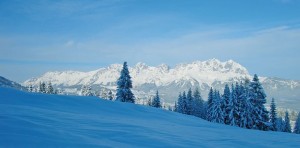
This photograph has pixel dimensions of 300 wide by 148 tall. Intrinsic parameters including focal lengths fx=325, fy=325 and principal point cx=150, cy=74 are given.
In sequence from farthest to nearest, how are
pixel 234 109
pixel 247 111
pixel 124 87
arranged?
pixel 124 87, pixel 234 109, pixel 247 111

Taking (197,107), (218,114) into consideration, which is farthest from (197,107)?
(218,114)

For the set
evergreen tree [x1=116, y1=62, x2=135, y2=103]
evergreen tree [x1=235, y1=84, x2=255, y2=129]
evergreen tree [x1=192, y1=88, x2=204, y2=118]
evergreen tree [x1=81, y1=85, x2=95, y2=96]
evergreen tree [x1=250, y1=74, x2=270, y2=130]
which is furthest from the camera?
evergreen tree [x1=81, y1=85, x2=95, y2=96]

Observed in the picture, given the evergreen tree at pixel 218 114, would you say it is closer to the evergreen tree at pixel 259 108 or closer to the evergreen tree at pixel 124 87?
the evergreen tree at pixel 259 108

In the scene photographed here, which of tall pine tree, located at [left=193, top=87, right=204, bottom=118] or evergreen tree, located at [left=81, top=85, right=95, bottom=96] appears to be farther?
evergreen tree, located at [left=81, top=85, right=95, bottom=96]


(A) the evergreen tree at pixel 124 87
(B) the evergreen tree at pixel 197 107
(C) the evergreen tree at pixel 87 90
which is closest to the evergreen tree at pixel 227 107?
(A) the evergreen tree at pixel 124 87

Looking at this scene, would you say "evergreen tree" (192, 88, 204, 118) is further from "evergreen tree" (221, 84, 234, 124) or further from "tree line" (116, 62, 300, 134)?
"evergreen tree" (221, 84, 234, 124)

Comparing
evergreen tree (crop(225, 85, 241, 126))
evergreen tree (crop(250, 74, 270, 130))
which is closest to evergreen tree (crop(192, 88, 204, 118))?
evergreen tree (crop(225, 85, 241, 126))

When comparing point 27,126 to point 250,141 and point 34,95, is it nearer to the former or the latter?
point 250,141

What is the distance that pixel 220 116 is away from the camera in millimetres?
52594

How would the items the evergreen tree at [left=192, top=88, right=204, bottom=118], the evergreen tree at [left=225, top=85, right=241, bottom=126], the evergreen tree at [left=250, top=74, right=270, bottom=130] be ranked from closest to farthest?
the evergreen tree at [left=250, top=74, right=270, bottom=130] < the evergreen tree at [left=225, top=85, right=241, bottom=126] < the evergreen tree at [left=192, top=88, right=204, bottom=118]

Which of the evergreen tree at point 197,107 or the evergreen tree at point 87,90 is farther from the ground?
the evergreen tree at point 87,90

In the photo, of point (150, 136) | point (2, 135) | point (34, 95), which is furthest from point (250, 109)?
point (2, 135)

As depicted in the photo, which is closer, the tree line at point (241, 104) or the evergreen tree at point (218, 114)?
the tree line at point (241, 104)

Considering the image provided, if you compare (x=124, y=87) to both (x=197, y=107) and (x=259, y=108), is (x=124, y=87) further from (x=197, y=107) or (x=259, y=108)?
(x=197, y=107)
